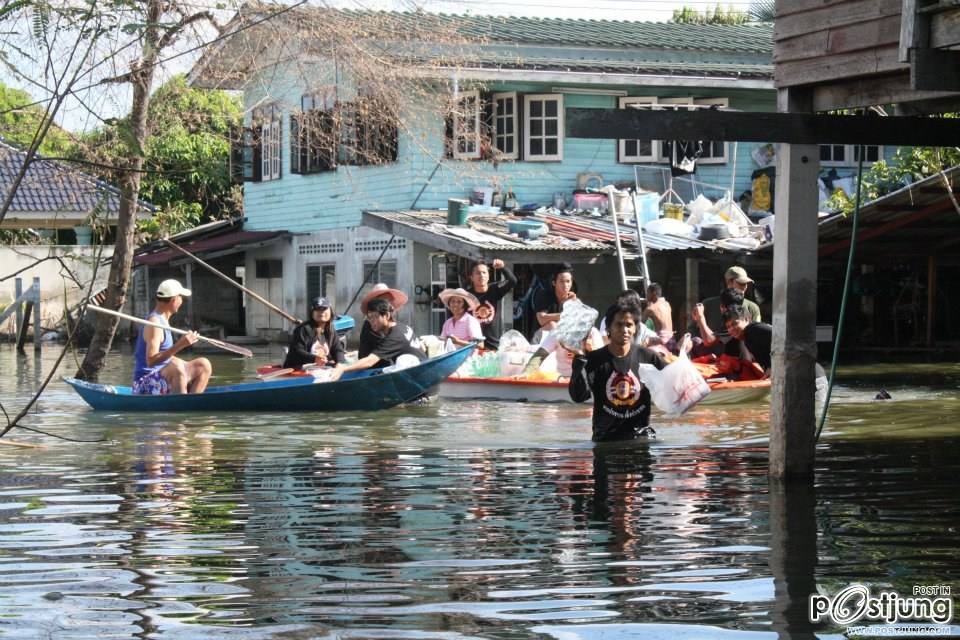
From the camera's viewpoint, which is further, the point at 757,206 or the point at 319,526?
the point at 757,206

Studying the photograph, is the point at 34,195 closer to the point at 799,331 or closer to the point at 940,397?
the point at 940,397

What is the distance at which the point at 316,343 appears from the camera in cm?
1706

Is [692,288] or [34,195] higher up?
[34,195]

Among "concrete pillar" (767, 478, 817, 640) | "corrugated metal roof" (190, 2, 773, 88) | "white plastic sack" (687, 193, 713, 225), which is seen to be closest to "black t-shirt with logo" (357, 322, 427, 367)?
"corrugated metal roof" (190, 2, 773, 88)

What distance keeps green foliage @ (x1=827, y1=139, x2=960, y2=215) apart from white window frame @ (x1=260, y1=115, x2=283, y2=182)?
45.8ft

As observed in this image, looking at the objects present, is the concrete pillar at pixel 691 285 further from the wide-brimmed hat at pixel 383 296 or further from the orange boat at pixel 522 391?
the wide-brimmed hat at pixel 383 296

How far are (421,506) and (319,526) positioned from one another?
38.6 inches

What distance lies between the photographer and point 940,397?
17.4 metres

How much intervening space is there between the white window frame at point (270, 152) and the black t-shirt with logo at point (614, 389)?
2145cm

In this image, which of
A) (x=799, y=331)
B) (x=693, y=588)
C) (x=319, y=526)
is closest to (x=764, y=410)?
(x=799, y=331)

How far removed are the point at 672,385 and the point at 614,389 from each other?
445 mm

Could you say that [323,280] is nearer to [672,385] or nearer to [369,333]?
[369,333]

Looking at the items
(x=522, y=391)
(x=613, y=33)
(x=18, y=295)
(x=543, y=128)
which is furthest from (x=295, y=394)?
(x=18, y=295)

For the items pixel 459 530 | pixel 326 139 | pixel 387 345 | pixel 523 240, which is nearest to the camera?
pixel 459 530
